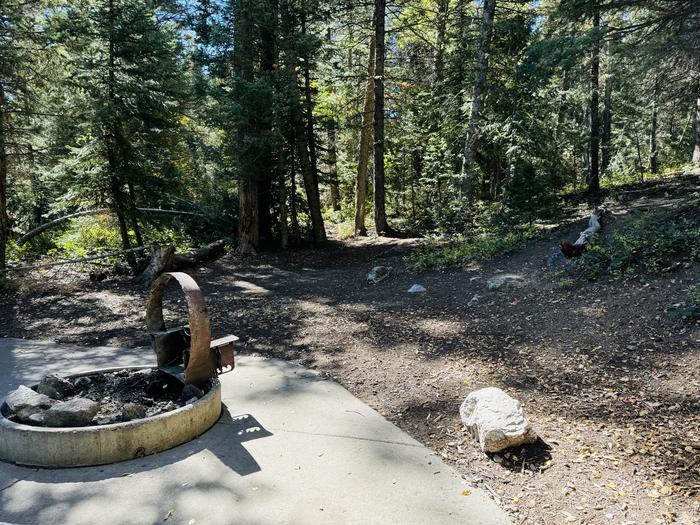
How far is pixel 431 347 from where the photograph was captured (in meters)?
6.36

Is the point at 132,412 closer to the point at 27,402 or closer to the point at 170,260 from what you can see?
the point at 27,402

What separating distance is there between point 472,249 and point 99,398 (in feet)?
26.7

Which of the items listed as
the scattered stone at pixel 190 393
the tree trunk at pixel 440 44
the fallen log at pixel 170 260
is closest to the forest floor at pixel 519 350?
the fallen log at pixel 170 260

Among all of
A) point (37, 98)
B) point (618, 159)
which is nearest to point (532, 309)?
point (37, 98)

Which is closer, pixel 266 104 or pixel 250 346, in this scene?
pixel 250 346

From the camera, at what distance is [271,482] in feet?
11.8

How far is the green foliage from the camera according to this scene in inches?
269

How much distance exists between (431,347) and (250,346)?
2.69m

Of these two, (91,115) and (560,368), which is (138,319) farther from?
(560,368)

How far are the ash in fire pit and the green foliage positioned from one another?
19.9 ft

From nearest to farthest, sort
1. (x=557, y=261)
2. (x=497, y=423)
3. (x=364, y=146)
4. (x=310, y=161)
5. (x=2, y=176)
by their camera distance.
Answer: (x=497, y=423) → (x=557, y=261) → (x=2, y=176) → (x=310, y=161) → (x=364, y=146)

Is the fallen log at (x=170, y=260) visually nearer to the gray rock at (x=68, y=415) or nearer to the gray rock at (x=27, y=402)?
the gray rock at (x=27, y=402)

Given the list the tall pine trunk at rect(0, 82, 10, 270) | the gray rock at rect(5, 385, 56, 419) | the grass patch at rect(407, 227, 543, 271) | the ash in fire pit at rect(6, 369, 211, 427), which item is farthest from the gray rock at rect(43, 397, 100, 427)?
the tall pine trunk at rect(0, 82, 10, 270)

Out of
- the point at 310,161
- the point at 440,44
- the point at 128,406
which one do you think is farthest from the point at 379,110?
the point at 128,406
